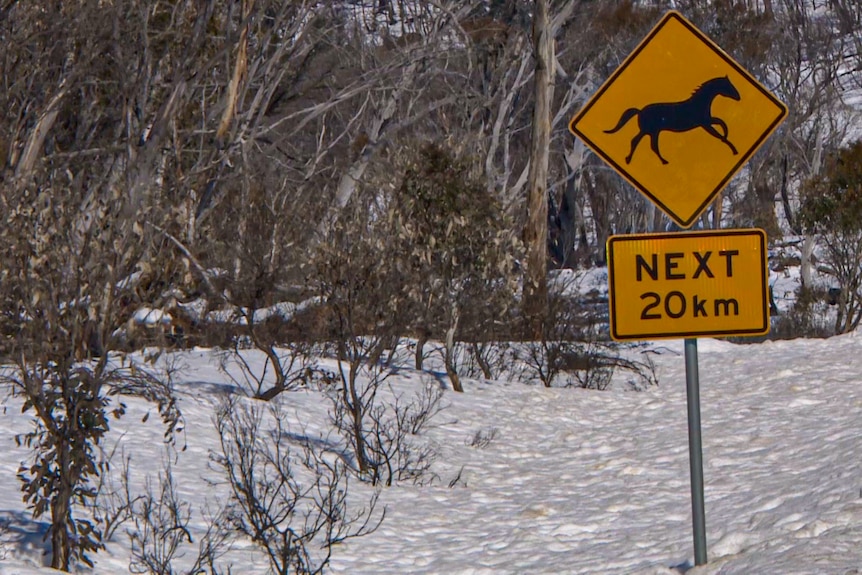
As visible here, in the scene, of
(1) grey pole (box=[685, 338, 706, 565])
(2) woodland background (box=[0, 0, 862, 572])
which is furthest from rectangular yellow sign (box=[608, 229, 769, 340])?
(2) woodland background (box=[0, 0, 862, 572])

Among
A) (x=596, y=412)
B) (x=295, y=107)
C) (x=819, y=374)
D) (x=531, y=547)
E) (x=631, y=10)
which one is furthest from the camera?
(x=631, y=10)

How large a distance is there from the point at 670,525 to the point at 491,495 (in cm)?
165

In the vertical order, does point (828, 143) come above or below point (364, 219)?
above

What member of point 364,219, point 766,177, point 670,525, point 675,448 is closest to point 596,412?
point 675,448

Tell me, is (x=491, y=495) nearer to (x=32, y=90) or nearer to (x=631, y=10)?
(x=32, y=90)

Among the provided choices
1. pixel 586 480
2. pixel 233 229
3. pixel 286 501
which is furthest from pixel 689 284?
pixel 233 229

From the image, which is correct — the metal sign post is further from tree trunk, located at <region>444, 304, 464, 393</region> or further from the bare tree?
tree trunk, located at <region>444, 304, 464, 393</region>

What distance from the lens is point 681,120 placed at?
173 inches

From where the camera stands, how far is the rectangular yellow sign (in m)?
4.23

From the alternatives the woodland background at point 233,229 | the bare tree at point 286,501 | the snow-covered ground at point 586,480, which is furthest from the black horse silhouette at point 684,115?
the woodland background at point 233,229

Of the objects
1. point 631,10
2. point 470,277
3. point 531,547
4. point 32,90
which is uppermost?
point 631,10

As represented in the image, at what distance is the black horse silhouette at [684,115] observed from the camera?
14.4 feet

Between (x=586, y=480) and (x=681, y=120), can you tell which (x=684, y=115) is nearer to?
(x=681, y=120)

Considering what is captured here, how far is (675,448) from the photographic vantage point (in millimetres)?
8883
